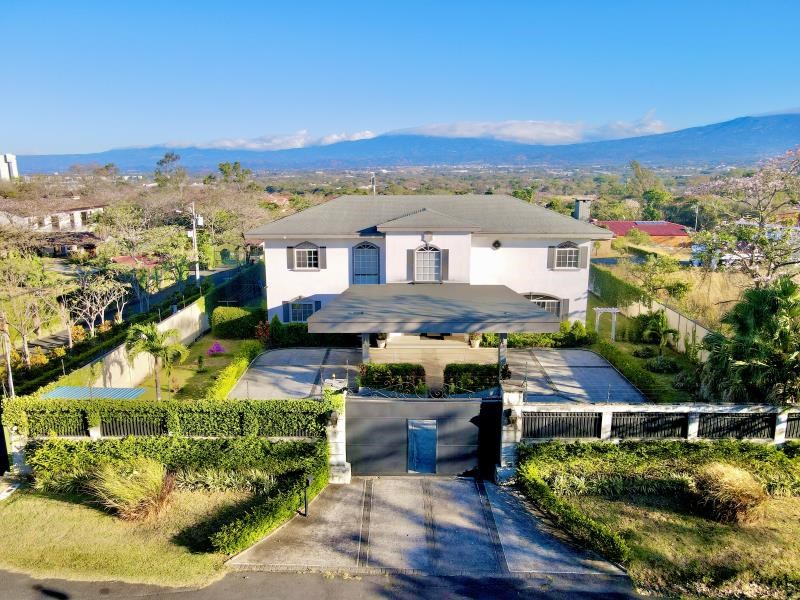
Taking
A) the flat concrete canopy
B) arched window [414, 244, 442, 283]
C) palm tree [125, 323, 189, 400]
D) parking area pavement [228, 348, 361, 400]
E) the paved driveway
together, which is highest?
arched window [414, 244, 442, 283]

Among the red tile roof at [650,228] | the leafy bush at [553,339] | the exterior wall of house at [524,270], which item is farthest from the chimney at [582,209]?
the red tile roof at [650,228]

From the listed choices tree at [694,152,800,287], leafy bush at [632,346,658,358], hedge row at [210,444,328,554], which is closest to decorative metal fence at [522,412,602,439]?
hedge row at [210,444,328,554]

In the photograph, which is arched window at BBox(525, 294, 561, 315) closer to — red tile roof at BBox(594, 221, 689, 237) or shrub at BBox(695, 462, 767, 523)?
shrub at BBox(695, 462, 767, 523)

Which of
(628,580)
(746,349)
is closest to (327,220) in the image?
(746,349)

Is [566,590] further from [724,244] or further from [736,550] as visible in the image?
Result: [724,244]

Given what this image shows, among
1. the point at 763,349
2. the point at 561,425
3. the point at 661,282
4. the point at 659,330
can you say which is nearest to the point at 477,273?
the point at 659,330

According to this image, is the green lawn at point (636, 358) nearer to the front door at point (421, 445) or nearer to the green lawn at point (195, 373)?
the front door at point (421, 445)
